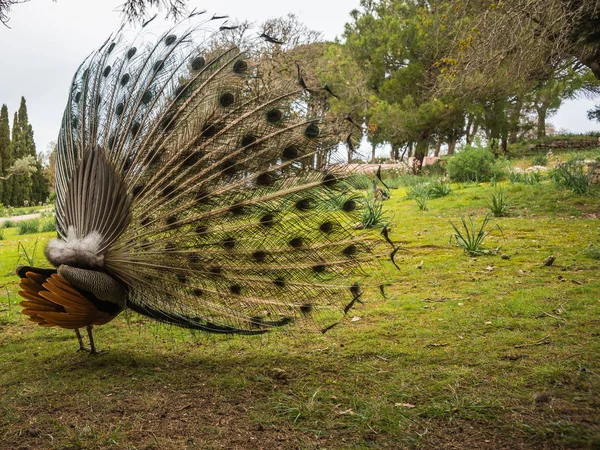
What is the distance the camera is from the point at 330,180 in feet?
10.4

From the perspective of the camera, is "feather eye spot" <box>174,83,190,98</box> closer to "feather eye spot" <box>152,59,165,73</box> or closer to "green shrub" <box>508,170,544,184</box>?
"feather eye spot" <box>152,59,165,73</box>

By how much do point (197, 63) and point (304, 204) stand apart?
1.31 m

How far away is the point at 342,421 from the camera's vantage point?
2.63 meters

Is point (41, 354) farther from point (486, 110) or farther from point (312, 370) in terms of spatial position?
point (486, 110)

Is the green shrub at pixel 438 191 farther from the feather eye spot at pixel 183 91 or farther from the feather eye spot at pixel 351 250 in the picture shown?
the feather eye spot at pixel 183 91

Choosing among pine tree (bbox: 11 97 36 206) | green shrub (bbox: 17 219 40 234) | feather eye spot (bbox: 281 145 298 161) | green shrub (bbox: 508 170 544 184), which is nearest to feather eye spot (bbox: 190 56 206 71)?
feather eye spot (bbox: 281 145 298 161)

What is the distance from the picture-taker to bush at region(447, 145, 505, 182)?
12875mm

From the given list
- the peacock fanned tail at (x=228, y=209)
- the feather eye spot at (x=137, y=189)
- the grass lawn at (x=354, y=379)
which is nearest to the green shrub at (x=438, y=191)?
the grass lawn at (x=354, y=379)

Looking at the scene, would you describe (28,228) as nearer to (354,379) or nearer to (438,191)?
(438,191)

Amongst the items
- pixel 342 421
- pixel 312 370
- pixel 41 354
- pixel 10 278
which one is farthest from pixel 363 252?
pixel 10 278

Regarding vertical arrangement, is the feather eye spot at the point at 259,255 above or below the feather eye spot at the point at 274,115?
below

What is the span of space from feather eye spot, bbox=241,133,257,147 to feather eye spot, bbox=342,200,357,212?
0.75 meters

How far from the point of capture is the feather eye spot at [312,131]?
3.24m

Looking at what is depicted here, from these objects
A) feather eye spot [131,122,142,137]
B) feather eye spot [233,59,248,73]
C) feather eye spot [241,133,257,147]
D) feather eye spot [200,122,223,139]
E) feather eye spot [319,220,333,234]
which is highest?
feather eye spot [233,59,248,73]
